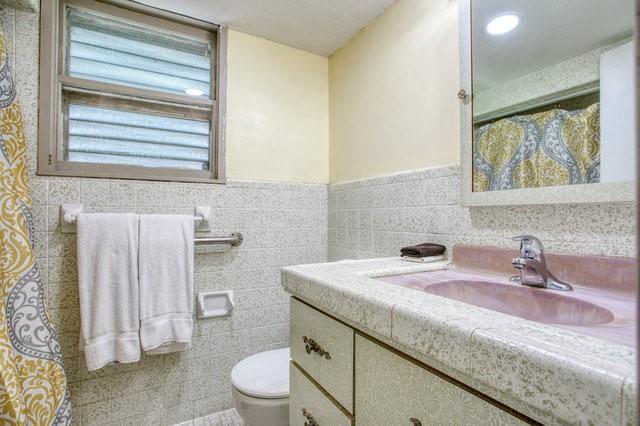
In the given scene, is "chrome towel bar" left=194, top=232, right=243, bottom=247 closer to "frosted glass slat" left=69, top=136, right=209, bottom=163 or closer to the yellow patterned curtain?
"frosted glass slat" left=69, top=136, right=209, bottom=163

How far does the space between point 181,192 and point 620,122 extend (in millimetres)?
1626

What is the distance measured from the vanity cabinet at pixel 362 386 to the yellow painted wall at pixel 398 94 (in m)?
0.79

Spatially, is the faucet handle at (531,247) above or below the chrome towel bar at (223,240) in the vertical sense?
above

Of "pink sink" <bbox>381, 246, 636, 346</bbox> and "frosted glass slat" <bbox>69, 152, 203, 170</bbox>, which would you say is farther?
"frosted glass slat" <bbox>69, 152, 203, 170</bbox>

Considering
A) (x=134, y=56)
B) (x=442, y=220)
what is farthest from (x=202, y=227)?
(x=442, y=220)

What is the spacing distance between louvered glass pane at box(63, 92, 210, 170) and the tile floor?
1.30 metres

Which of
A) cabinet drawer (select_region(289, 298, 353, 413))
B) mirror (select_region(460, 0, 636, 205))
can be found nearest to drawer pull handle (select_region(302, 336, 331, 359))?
cabinet drawer (select_region(289, 298, 353, 413))

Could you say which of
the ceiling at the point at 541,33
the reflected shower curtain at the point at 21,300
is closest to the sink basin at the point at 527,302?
the ceiling at the point at 541,33

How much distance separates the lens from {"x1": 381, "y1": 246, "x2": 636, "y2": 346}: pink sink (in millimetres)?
591

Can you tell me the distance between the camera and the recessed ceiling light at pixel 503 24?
950 millimetres

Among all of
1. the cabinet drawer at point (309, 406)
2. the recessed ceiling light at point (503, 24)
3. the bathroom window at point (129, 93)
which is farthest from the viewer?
the bathroom window at point (129, 93)

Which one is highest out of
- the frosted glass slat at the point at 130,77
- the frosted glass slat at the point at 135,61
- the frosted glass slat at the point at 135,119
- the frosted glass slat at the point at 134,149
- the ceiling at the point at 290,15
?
the ceiling at the point at 290,15

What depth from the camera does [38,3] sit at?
1.29 meters

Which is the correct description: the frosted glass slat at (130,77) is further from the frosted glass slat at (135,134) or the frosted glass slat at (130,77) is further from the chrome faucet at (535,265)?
the chrome faucet at (535,265)
